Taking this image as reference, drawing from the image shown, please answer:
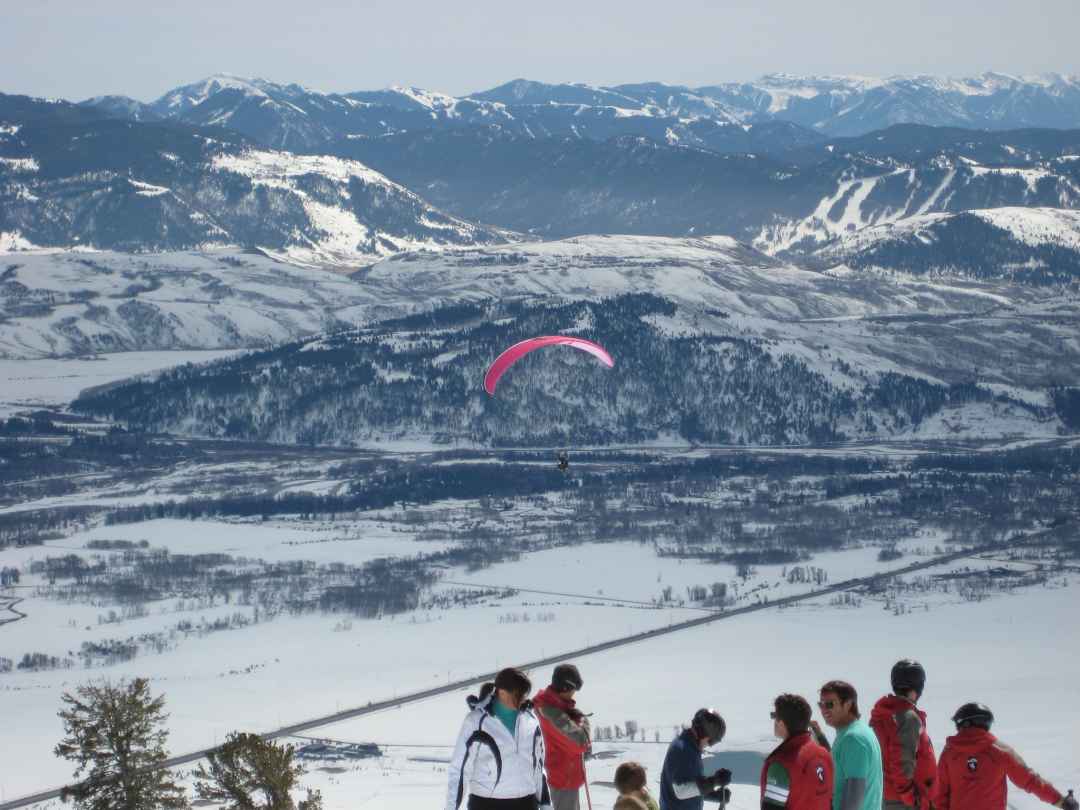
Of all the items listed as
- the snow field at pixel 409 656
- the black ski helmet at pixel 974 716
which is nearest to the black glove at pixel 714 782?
the black ski helmet at pixel 974 716

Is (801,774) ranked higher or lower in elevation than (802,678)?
lower

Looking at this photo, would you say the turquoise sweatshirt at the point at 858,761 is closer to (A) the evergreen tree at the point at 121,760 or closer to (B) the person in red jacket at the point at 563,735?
(B) the person in red jacket at the point at 563,735

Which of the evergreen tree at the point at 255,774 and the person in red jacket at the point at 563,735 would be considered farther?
the evergreen tree at the point at 255,774

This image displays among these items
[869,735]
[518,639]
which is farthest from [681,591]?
[869,735]

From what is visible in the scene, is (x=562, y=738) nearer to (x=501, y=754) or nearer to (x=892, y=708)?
(x=501, y=754)

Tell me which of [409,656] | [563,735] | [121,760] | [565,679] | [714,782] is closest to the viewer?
[714,782]

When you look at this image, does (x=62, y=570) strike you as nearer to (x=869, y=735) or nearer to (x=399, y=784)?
(x=399, y=784)

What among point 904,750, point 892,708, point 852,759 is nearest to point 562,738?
point 892,708
